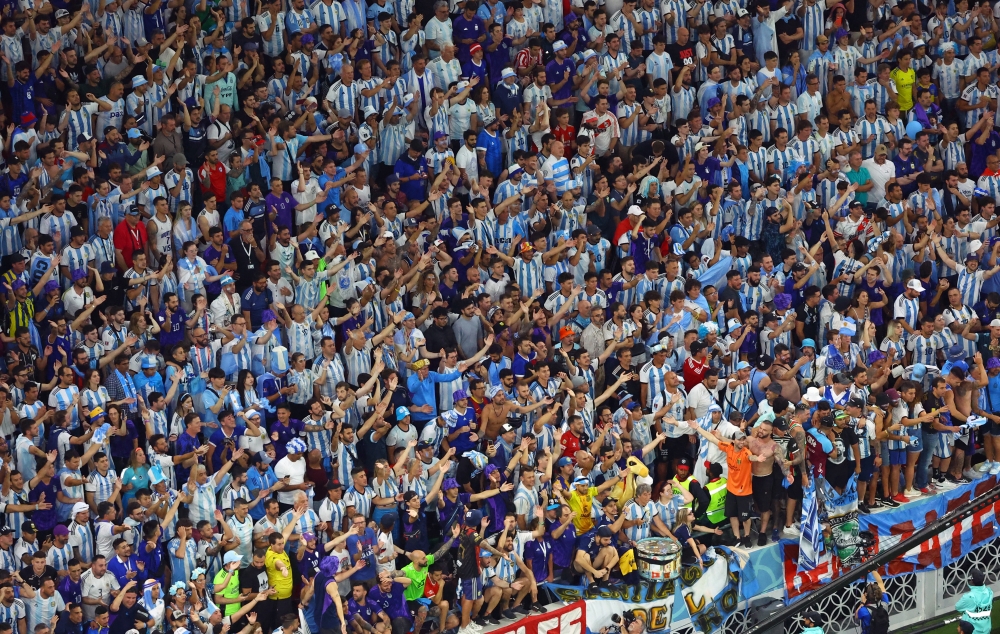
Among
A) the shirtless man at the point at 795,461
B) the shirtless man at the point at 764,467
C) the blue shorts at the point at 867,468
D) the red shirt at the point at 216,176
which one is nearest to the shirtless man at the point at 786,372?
the shirtless man at the point at 795,461

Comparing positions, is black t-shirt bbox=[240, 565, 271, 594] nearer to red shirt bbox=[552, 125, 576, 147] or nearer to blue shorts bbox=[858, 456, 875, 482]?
blue shorts bbox=[858, 456, 875, 482]

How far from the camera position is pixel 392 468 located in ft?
68.8

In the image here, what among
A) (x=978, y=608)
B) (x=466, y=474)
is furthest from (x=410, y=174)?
(x=978, y=608)

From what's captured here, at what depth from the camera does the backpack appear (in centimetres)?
2134

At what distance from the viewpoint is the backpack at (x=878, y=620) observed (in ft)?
70.0

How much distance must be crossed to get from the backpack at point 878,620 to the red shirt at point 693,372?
3498 mm

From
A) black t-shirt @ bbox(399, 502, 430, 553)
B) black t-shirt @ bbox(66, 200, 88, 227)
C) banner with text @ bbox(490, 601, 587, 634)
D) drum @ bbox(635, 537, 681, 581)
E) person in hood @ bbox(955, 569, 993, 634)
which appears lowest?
person in hood @ bbox(955, 569, 993, 634)

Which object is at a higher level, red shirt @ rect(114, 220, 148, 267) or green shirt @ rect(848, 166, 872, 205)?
red shirt @ rect(114, 220, 148, 267)

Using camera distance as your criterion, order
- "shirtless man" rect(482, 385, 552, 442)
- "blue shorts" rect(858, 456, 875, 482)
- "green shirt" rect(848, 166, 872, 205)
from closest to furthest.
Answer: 1. "shirtless man" rect(482, 385, 552, 442)
2. "blue shorts" rect(858, 456, 875, 482)
3. "green shirt" rect(848, 166, 872, 205)

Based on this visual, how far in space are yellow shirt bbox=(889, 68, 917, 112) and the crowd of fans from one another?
61 mm

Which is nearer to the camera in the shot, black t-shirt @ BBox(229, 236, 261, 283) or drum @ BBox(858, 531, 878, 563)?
drum @ BBox(858, 531, 878, 563)

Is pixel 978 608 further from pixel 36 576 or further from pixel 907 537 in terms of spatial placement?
pixel 36 576

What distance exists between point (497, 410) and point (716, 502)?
282 cm

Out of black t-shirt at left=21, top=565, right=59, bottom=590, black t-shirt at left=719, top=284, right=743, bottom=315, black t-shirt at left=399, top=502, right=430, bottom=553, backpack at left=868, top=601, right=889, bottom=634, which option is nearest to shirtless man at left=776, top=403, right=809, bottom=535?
backpack at left=868, top=601, right=889, bottom=634
